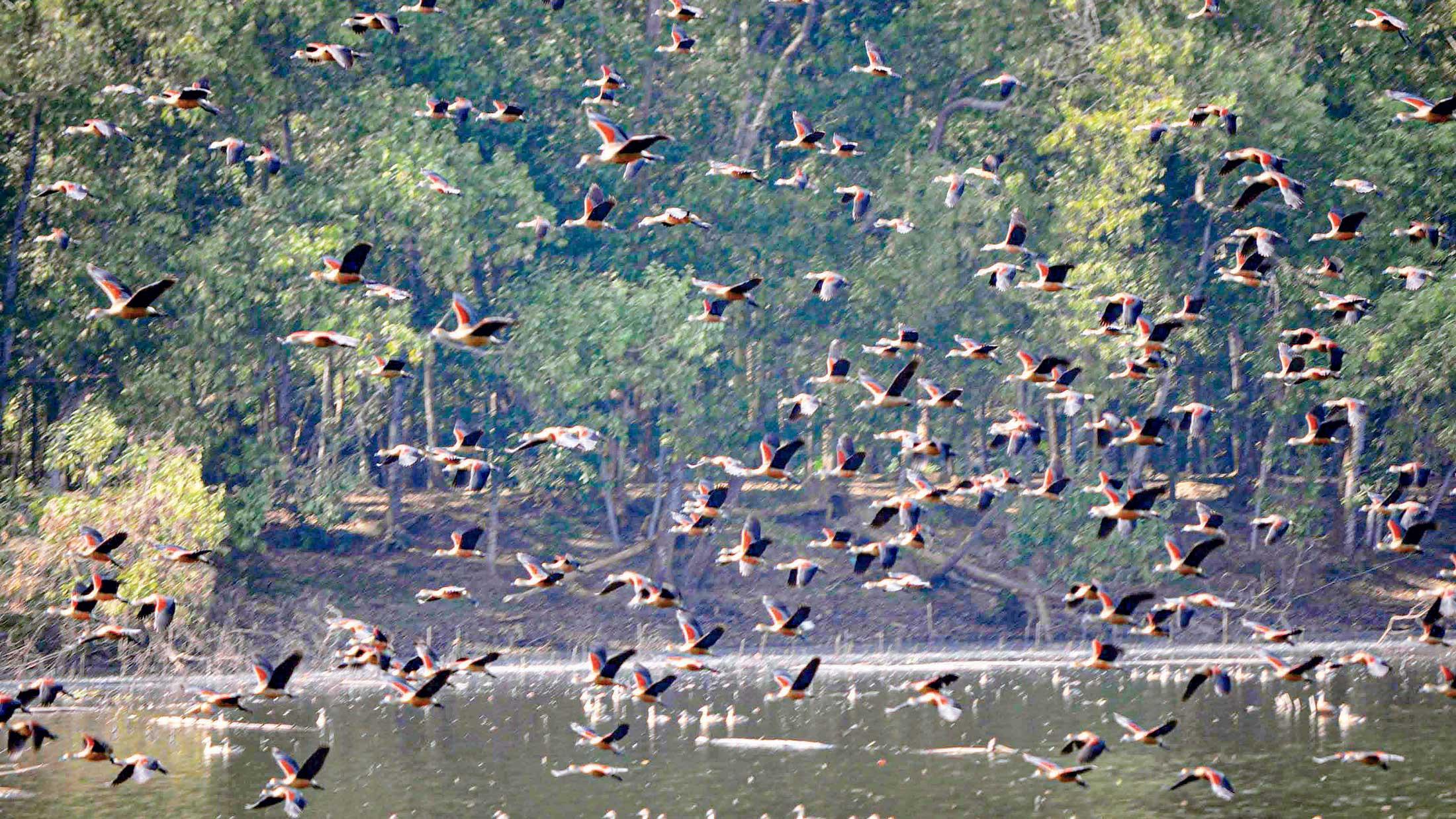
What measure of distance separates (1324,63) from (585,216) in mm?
32665

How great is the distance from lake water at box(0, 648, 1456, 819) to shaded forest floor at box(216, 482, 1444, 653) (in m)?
4.65

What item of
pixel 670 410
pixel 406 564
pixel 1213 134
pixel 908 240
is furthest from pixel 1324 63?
pixel 406 564

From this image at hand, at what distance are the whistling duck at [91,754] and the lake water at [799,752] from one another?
0.90ft

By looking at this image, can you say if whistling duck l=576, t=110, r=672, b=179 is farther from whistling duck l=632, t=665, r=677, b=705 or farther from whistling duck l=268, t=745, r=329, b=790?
whistling duck l=268, t=745, r=329, b=790

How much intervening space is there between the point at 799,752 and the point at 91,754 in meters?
12.3

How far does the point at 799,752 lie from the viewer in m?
35.4

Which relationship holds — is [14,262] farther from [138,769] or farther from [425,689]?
[425,689]

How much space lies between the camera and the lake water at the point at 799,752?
1217 inches

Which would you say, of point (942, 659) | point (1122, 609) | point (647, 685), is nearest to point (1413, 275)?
point (1122, 609)

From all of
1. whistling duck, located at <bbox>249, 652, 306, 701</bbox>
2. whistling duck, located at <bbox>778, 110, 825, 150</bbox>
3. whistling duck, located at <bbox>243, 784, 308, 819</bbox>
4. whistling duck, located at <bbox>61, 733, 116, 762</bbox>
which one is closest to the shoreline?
whistling duck, located at <bbox>61, 733, 116, 762</bbox>

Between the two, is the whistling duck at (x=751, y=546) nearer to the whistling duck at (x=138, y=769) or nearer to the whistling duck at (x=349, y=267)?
the whistling duck at (x=349, y=267)

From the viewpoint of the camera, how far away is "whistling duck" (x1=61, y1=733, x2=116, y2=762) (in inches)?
1151

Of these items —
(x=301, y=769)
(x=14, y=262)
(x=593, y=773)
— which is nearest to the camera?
(x=301, y=769)

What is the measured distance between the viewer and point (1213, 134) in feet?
167
